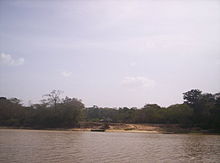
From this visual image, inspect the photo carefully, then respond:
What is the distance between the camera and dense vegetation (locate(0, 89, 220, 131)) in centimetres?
6781

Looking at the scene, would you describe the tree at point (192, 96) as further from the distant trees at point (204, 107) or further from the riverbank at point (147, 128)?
the riverbank at point (147, 128)

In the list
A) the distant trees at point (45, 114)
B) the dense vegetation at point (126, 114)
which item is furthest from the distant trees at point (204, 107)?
the distant trees at point (45, 114)

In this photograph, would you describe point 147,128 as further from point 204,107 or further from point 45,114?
point 45,114

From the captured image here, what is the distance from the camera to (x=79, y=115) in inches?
2950

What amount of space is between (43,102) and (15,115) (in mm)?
8237

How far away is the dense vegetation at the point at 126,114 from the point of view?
6781 centimetres

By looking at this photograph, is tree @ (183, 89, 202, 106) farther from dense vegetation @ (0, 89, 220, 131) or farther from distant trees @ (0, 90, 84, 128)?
distant trees @ (0, 90, 84, 128)

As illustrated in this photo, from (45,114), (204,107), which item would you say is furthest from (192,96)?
(45,114)

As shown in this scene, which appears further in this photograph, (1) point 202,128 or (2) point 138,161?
(1) point 202,128

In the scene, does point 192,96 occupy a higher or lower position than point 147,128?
higher

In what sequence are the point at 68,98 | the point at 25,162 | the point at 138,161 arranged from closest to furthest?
the point at 25,162 → the point at 138,161 → the point at 68,98

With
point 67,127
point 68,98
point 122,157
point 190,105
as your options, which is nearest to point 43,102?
point 68,98

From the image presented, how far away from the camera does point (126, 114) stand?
83500mm

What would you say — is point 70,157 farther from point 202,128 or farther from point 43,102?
point 43,102
